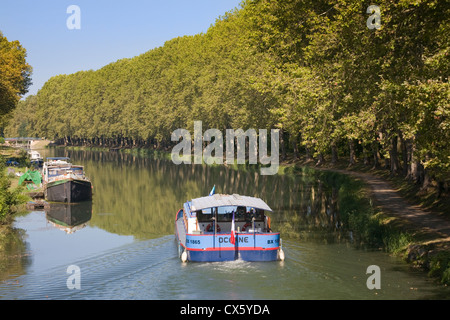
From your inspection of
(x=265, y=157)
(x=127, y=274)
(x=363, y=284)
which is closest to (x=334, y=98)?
(x=363, y=284)

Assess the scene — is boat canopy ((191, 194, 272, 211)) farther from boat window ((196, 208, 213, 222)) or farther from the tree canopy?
the tree canopy

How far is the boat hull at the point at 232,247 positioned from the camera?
2652 cm

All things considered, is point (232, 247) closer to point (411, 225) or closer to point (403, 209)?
point (411, 225)

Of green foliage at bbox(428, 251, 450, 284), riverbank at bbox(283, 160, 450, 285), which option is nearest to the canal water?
green foliage at bbox(428, 251, 450, 284)

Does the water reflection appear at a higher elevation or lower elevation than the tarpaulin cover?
lower

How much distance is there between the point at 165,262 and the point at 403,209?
15803 mm

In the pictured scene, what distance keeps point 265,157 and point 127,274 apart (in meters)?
Result: 61.6

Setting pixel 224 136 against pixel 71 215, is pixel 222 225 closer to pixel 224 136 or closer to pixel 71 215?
pixel 71 215

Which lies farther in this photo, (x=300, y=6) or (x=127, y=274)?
(x=300, y=6)

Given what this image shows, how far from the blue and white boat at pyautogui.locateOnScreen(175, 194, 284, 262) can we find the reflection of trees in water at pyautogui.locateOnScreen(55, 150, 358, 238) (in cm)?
468

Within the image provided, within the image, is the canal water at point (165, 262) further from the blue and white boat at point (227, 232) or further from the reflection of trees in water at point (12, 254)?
the blue and white boat at point (227, 232)

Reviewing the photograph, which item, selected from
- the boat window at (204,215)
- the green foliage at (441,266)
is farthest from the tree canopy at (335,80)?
the boat window at (204,215)

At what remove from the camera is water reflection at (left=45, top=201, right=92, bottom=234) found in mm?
40000
